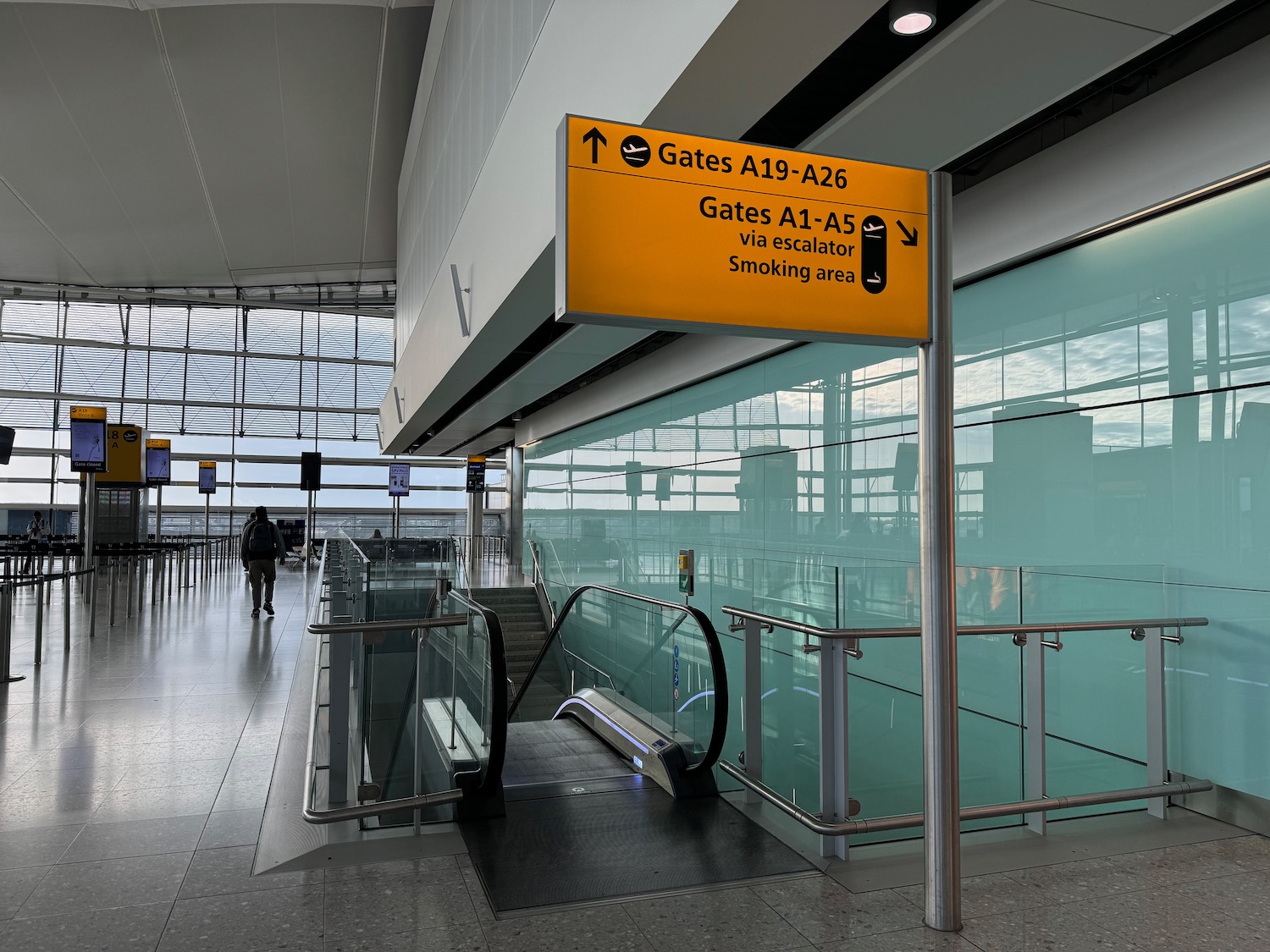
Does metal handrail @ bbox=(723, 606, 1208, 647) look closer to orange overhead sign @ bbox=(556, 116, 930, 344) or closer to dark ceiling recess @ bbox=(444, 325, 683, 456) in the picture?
orange overhead sign @ bbox=(556, 116, 930, 344)

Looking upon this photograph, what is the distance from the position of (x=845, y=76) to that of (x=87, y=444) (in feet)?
37.4

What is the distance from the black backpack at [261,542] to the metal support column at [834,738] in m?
10.8

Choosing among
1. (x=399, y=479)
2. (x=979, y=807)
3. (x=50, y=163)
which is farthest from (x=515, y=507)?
(x=979, y=807)

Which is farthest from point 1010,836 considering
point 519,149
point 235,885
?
point 519,149

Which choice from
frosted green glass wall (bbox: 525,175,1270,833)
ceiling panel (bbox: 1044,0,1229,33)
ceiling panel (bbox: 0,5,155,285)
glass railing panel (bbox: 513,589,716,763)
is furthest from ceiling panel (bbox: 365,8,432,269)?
ceiling panel (bbox: 1044,0,1229,33)

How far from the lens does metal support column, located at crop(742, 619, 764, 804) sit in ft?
14.0

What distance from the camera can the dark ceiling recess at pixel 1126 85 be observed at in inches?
153

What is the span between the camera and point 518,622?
17.1 m

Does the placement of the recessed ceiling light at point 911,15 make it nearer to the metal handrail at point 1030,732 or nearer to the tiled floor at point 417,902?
the metal handrail at point 1030,732

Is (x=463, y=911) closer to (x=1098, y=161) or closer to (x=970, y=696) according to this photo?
(x=970, y=696)

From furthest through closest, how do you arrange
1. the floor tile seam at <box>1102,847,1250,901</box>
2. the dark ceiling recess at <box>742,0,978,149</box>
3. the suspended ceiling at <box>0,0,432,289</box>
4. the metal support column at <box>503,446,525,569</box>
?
the metal support column at <box>503,446,525,569</box> → the suspended ceiling at <box>0,0,432,289</box> → the dark ceiling recess at <box>742,0,978,149</box> → the floor tile seam at <box>1102,847,1250,901</box>

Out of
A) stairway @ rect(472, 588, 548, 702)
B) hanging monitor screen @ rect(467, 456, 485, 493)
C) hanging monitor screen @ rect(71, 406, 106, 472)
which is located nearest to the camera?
hanging monitor screen @ rect(71, 406, 106, 472)

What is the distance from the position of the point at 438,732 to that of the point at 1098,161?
15.1ft

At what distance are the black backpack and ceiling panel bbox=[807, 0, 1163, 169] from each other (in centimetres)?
1059
